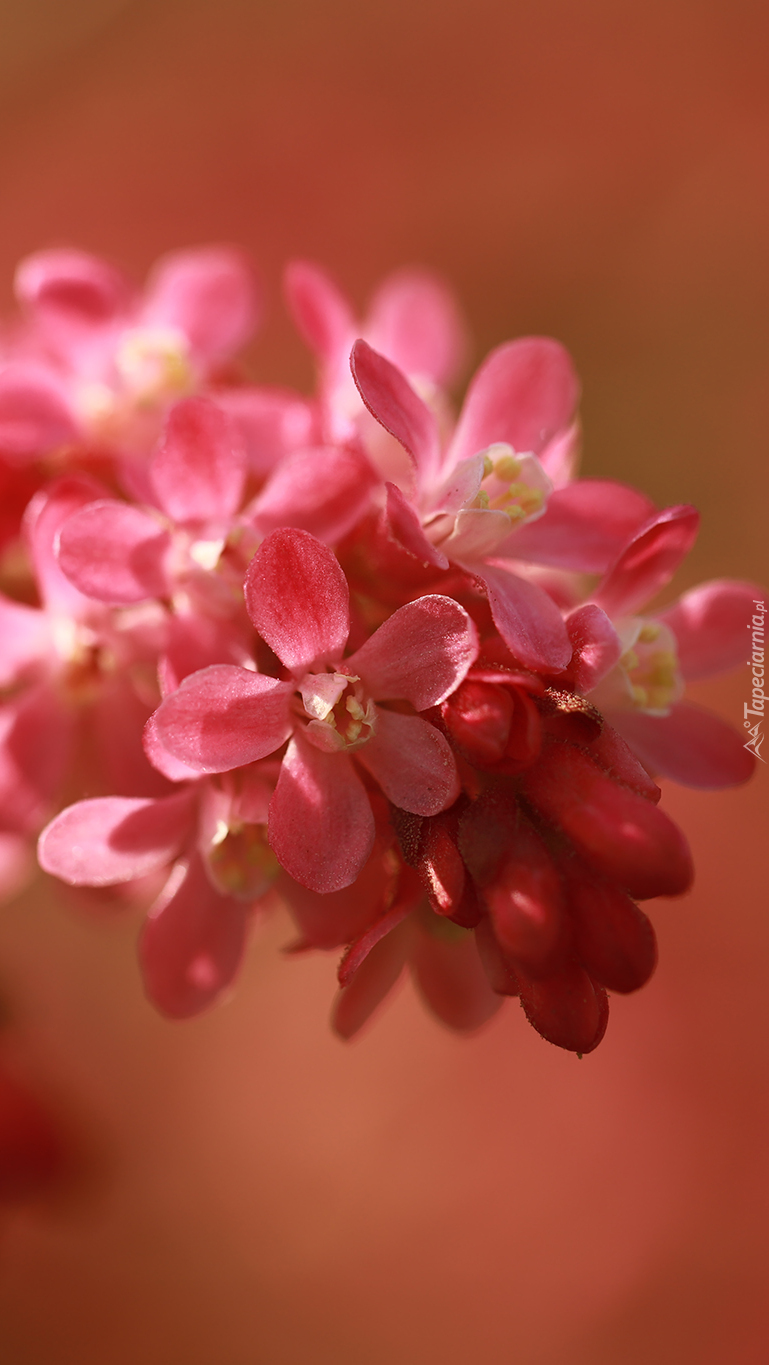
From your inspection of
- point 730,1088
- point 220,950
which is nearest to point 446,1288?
point 730,1088

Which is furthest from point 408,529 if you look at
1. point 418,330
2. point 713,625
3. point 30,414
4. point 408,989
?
point 408,989

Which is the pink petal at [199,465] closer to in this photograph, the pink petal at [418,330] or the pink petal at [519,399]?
the pink petal at [519,399]

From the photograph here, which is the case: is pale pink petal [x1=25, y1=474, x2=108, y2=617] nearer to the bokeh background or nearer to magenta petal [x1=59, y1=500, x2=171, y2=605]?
magenta petal [x1=59, y1=500, x2=171, y2=605]

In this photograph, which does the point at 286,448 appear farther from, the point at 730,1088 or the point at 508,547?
the point at 730,1088

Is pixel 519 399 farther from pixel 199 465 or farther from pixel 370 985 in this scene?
pixel 370 985

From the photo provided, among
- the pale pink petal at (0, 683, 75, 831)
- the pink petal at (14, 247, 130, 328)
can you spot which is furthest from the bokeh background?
the pink petal at (14, 247, 130, 328)

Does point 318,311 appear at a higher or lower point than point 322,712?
higher

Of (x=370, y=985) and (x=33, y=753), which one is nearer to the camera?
(x=370, y=985)
